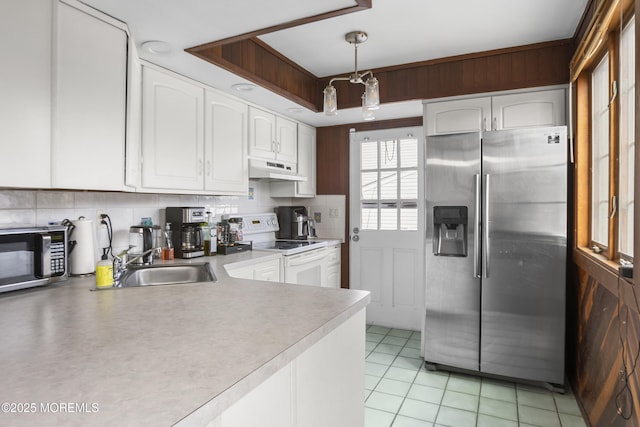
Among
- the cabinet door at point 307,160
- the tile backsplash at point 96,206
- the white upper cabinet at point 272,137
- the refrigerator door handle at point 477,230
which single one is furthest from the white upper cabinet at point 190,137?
the refrigerator door handle at point 477,230

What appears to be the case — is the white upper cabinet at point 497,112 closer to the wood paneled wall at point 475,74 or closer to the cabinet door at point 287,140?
the wood paneled wall at point 475,74

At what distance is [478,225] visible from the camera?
8.79 feet

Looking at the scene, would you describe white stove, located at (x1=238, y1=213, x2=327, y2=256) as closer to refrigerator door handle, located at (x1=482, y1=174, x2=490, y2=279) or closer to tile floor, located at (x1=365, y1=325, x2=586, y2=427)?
tile floor, located at (x1=365, y1=325, x2=586, y2=427)

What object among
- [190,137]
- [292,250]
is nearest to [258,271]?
[292,250]

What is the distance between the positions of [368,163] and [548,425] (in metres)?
2.66

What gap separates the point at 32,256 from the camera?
1.54 metres

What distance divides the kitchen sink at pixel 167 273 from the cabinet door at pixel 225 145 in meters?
0.68

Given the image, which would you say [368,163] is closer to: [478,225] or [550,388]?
[478,225]

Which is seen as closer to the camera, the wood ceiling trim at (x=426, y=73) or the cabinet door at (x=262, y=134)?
the wood ceiling trim at (x=426, y=73)

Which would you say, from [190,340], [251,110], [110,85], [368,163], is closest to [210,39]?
[110,85]

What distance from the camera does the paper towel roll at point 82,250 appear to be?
1865 millimetres

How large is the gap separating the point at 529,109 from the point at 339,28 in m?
1.51

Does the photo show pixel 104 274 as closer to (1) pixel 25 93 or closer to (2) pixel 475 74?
(1) pixel 25 93

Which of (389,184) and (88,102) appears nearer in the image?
(88,102)
